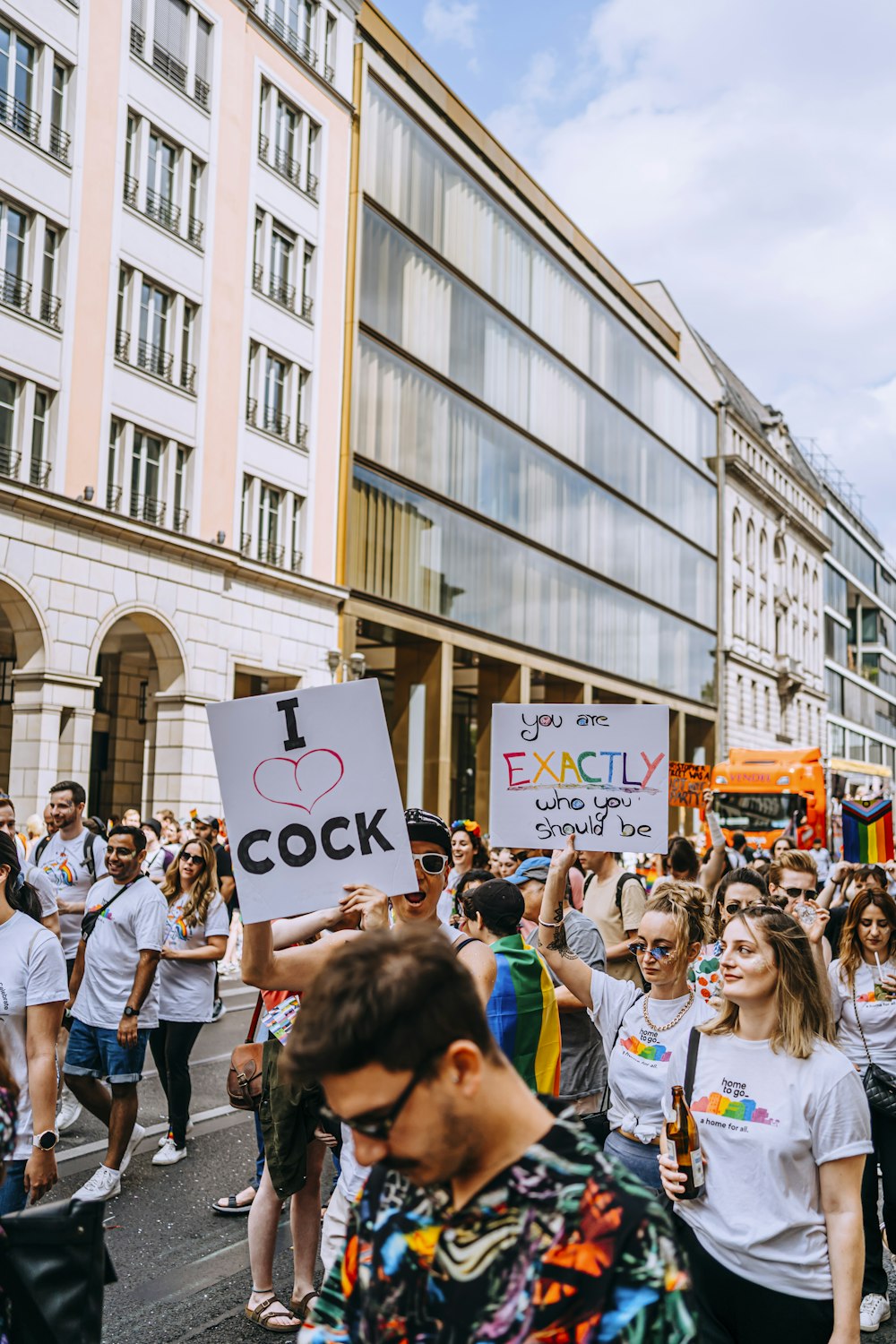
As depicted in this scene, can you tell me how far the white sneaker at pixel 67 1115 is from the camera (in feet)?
27.7

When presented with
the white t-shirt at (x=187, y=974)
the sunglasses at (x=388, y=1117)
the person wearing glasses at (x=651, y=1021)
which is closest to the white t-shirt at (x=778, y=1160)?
the person wearing glasses at (x=651, y=1021)

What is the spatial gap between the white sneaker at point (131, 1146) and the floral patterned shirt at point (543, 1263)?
18.7 ft

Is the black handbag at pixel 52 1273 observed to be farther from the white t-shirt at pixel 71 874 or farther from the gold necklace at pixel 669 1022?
the white t-shirt at pixel 71 874

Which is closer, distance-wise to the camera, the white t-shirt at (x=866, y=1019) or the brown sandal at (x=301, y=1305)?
the brown sandal at (x=301, y=1305)

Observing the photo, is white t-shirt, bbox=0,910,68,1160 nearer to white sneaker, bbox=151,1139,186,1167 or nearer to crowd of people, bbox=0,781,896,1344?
crowd of people, bbox=0,781,896,1344

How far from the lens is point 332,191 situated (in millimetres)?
31172

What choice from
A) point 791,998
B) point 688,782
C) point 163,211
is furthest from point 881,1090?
point 163,211

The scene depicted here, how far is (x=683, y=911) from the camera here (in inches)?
171

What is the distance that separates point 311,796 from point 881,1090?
10.2ft

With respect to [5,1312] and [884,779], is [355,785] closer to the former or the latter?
[5,1312]

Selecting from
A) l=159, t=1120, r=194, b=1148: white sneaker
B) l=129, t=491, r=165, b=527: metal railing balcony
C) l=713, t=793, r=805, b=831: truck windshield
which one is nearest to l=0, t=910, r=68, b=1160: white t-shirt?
l=159, t=1120, r=194, b=1148: white sneaker

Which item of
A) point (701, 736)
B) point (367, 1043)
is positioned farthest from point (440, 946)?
point (701, 736)

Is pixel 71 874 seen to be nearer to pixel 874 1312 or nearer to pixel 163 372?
pixel 874 1312

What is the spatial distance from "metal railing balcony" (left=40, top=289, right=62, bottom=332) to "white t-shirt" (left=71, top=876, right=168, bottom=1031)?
18481mm
